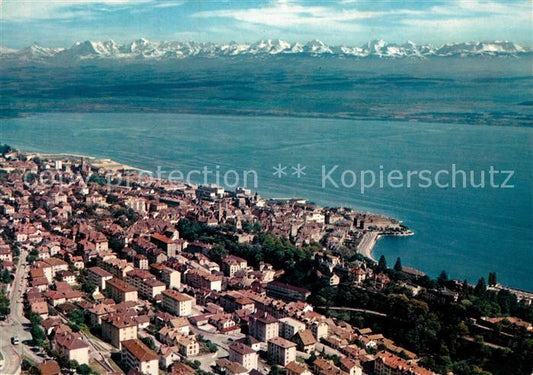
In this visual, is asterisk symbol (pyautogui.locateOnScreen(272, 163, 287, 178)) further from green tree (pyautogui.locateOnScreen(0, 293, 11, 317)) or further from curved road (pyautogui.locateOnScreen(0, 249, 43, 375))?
green tree (pyautogui.locateOnScreen(0, 293, 11, 317))

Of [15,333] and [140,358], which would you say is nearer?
[140,358]

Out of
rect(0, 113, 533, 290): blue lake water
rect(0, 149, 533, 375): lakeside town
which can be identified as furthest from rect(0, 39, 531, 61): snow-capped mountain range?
rect(0, 149, 533, 375): lakeside town

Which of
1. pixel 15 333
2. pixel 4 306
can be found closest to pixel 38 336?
pixel 15 333

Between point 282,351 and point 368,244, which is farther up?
point 282,351

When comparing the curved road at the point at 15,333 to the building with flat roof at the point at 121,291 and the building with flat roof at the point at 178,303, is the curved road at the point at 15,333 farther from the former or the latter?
the building with flat roof at the point at 178,303

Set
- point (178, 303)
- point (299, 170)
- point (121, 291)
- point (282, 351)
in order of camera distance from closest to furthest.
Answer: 1. point (282, 351)
2. point (178, 303)
3. point (121, 291)
4. point (299, 170)

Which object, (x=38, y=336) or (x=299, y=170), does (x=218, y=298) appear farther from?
(x=299, y=170)

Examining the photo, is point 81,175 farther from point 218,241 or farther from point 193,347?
point 193,347

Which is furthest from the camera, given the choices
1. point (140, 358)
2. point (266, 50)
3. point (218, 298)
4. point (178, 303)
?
point (266, 50)
